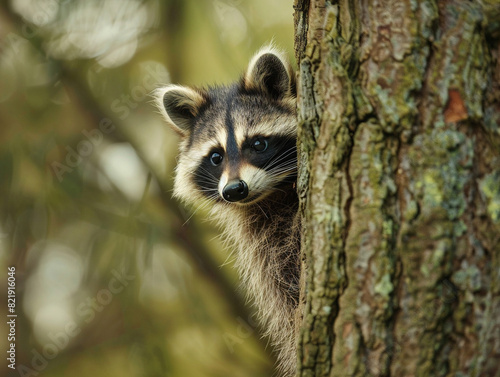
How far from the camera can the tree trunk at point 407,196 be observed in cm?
178

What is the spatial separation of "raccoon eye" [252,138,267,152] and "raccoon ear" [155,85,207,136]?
77 cm

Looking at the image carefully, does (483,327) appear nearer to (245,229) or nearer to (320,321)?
(320,321)

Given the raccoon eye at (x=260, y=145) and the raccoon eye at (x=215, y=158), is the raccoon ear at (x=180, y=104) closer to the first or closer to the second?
the raccoon eye at (x=215, y=158)

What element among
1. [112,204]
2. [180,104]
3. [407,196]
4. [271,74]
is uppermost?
[407,196]

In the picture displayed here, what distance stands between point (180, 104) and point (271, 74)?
0.86 meters

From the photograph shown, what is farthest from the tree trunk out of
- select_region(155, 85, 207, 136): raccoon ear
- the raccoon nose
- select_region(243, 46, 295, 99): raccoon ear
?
select_region(155, 85, 207, 136): raccoon ear

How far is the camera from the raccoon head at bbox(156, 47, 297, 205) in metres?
3.69

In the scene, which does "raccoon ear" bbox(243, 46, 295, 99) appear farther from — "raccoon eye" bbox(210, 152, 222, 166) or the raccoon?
"raccoon eye" bbox(210, 152, 222, 166)

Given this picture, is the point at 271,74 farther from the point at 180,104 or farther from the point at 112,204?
the point at 112,204

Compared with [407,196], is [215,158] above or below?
below

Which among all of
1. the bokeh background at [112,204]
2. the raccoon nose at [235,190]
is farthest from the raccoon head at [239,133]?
the bokeh background at [112,204]

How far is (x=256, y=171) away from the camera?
145 inches

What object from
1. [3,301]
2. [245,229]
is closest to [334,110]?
[245,229]

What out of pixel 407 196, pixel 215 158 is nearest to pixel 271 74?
pixel 215 158
